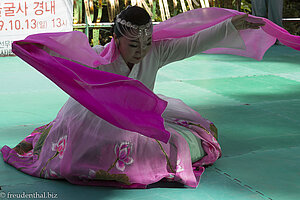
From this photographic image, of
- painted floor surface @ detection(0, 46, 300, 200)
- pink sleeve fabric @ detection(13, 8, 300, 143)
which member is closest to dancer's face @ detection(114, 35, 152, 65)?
pink sleeve fabric @ detection(13, 8, 300, 143)

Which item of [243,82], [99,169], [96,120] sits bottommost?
[243,82]

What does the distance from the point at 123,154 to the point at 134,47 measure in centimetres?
69

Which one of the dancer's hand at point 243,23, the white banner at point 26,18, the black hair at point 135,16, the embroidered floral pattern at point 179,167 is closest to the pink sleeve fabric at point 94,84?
the black hair at point 135,16

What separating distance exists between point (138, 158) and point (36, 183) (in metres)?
0.68

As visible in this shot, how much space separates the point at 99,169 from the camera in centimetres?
336

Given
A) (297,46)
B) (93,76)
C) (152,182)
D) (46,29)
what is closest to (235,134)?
(297,46)

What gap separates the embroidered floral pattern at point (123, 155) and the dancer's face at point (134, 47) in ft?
1.82

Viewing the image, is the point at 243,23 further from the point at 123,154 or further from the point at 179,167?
the point at 123,154

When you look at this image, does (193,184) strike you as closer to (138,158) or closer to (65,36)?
(138,158)

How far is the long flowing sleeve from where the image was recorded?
352cm

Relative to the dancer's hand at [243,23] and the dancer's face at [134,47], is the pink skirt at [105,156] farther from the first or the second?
the dancer's hand at [243,23]

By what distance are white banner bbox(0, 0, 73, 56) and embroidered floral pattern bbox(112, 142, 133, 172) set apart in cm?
626

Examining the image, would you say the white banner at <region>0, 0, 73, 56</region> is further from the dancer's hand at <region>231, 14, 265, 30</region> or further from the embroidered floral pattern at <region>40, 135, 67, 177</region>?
the dancer's hand at <region>231, 14, 265, 30</region>

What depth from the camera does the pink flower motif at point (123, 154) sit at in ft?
11.1
